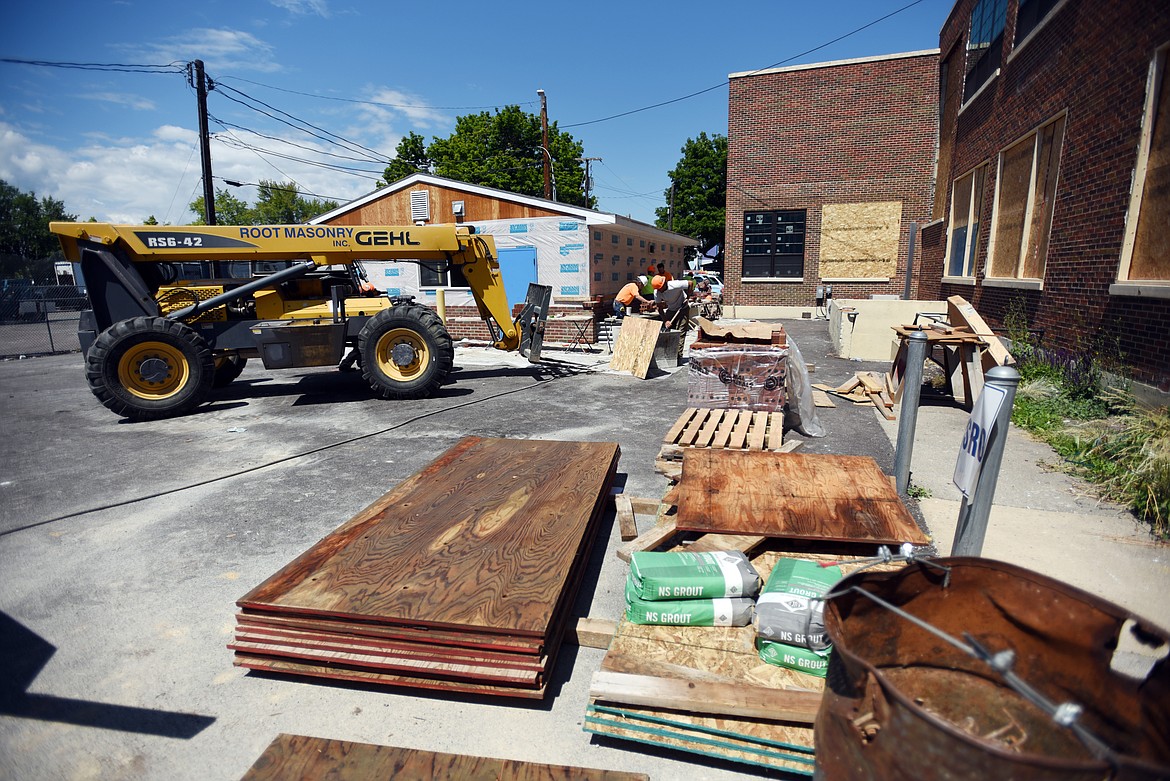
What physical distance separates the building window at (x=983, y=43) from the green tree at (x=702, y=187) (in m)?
39.5

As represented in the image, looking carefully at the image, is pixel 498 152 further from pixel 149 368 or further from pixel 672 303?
pixel 149 368

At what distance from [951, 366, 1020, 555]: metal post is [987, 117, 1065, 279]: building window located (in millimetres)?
8190

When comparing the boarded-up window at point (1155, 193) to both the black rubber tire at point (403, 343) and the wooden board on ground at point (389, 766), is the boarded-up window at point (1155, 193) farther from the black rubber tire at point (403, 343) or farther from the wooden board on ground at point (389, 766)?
the black rubber tire at point (403, 343)

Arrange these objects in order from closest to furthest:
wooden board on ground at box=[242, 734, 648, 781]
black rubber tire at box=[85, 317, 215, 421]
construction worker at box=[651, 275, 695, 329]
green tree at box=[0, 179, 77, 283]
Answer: wooden board on ground at box=[242, 734, 648, 781], black rubber tire at box=[85, 317, 215, 421], construction worker at box=[651, 275, 695, 329], green tree at box=[0, 179, 77, 283]

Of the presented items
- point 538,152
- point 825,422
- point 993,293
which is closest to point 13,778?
point 825,422

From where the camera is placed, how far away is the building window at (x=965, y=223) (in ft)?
43.3

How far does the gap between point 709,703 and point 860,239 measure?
2207 centimetres

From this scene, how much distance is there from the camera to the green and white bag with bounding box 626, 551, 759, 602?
3.05m

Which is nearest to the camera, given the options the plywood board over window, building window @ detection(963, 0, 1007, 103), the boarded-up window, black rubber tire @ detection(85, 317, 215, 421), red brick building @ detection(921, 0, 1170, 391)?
the boarded-up window

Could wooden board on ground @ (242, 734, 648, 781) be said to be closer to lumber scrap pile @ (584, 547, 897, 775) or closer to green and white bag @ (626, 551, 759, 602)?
lumber scrap pile @ (584, 547, 897, 775)

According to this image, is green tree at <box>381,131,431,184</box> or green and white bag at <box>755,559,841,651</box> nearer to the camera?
green and white bag at <box>755,559,841,651</box>

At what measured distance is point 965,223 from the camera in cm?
1433

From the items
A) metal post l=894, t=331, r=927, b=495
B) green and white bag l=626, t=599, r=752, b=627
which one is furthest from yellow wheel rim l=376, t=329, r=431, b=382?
green and white bag l=626, t=599, r=752, b=627

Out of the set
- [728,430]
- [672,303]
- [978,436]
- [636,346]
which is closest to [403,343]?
[636,346]
